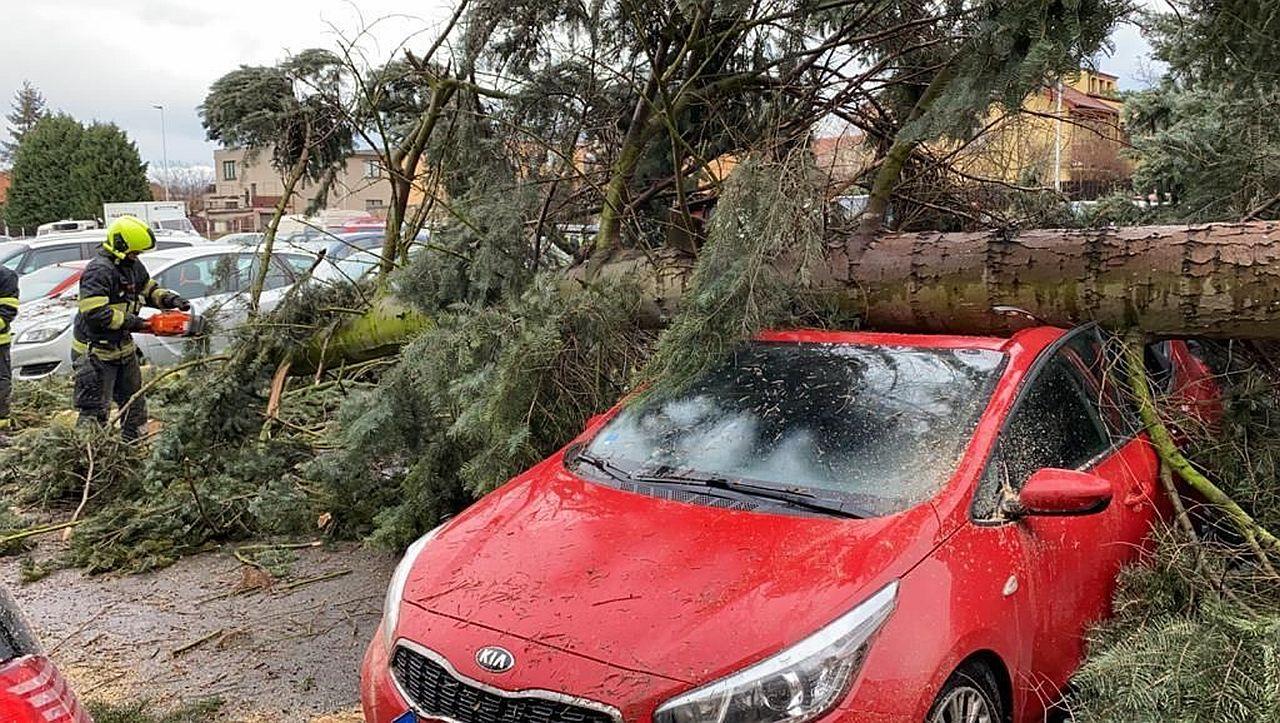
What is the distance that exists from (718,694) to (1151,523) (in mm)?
2053

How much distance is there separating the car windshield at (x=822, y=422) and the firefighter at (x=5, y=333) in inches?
275

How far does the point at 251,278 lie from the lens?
6.80 metres

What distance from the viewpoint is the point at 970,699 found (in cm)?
264

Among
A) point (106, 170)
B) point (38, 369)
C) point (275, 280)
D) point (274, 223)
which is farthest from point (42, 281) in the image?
point (106, 170)

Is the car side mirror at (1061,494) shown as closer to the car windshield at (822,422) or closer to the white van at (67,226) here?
the car windshield at (822,422)

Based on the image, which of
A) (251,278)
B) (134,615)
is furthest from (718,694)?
(251,278)

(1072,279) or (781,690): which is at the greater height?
(1072,279)

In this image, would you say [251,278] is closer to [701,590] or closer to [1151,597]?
[701,590]

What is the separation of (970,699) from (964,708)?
0.12 ft

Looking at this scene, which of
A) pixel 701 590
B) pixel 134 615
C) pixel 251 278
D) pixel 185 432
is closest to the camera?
pixel 701 590

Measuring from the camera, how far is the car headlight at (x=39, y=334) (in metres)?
10.3

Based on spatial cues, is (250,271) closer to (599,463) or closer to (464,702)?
(599,463)

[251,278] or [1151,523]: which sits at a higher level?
[251,278]

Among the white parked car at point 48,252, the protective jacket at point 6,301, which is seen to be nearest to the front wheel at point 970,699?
the protective jacket at point 6,301
